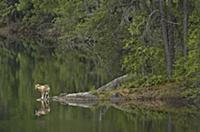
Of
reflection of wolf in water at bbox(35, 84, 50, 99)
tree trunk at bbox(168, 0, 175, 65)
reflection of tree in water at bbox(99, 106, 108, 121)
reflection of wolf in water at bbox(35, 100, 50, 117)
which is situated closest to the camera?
reflection of tree in water at bbox(99, 106, 108, 121)

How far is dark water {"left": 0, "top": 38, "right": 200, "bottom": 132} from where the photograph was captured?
83.1ft

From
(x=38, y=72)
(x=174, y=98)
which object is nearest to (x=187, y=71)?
(x=174, y=98)

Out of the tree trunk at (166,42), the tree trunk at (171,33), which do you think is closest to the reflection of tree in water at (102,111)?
the tree trunk at (166,42)

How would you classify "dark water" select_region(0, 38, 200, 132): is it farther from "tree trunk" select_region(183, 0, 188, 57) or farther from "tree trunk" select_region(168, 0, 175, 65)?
"tree trunk" select_region(168, 0, 175, 65)

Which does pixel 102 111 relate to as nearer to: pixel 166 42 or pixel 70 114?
pixel 70 114

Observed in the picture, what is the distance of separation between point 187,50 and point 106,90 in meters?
4.75

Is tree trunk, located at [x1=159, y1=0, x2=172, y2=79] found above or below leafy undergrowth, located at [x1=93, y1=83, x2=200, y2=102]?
above

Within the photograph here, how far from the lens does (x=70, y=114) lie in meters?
28.5

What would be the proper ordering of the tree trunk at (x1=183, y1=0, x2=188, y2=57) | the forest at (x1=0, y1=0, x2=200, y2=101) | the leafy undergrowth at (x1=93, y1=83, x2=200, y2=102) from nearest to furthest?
the leafy undergrowth at (x1=93, y1=83, x2=200, y2=102)
the forest at (x1=0, y1=0, x2=200, y2=101)
the tree trunk at (x1=183, y1=0, x2=188, y2=57)

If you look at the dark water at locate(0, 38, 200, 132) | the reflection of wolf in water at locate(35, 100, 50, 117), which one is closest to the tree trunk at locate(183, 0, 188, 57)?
the dark water at locate(0, 38, 200, 132)

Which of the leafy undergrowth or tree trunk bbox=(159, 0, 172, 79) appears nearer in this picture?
the leafy undergrowth

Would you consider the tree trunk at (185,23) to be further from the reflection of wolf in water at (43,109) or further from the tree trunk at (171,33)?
the reflection of wolf in water at (43,109)

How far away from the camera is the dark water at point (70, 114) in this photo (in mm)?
25344

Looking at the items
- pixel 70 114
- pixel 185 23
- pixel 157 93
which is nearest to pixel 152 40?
pixel 185 23
